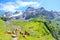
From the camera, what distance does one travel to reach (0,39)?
431 feet

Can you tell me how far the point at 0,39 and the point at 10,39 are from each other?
7.72 m

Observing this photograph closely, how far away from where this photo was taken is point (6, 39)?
133375 millimetres

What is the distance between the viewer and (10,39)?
13525 centimetres

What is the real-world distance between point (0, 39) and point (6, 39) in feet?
14.7

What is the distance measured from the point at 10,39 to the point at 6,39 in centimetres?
326
